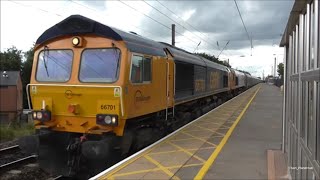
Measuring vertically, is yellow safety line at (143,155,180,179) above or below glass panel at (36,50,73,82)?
below

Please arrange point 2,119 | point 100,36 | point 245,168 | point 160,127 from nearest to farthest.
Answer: point 245,168
point 100,36
point 160,127
point 2,119

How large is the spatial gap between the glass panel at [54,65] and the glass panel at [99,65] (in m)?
0.37

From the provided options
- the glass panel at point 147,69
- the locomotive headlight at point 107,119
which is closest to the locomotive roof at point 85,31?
the glass panel at point 147,69

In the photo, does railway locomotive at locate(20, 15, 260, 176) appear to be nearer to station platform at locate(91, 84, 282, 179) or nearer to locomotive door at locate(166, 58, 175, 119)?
station platform at locate(91, 84, 282, 179)

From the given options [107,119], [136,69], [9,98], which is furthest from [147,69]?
[9,98]

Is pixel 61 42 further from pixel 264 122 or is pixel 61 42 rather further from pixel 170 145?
pixel 264 122

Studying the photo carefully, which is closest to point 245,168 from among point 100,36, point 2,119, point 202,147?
point 202,147

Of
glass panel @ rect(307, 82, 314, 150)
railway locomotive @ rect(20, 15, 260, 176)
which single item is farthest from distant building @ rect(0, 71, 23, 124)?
glass panel @ rect(307, 82, 314, 150)

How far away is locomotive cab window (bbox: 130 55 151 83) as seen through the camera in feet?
29.9

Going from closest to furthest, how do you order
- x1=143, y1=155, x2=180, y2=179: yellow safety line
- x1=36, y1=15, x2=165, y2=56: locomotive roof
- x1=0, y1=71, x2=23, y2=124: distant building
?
x1=143, y1=155, x2=180, y2=179: yellow safety line < x1=36, y1=15, x2=165, y2=56: locomotive roof < x1=0, y1=71, x2=23, y2=124: distant building

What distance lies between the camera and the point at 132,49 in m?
9.05

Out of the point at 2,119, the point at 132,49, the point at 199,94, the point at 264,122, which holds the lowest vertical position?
the point at 2,119

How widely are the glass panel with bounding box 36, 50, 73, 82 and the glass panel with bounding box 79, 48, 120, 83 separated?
0.37 m

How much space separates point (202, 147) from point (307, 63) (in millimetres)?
6140
